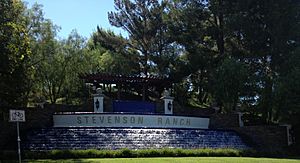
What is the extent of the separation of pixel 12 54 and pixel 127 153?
297 inches

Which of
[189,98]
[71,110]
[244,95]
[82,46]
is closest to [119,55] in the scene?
[82,46]

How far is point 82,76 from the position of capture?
36.6m

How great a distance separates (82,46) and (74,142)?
21614 mm

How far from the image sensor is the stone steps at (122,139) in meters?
24.5

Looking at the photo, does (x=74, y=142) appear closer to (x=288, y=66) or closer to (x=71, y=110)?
(x=71, y=110)

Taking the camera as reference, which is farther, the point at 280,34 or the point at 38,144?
the point at 280,34

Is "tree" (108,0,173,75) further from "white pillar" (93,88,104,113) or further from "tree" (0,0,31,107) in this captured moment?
"tree" (0,0,31,107)

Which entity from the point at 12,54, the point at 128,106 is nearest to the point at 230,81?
the point at 128,106

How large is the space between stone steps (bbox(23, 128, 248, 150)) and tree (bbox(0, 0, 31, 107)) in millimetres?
2868

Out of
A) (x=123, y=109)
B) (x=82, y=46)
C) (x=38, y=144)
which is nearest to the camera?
(x=38, y=144)

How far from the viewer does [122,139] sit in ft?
83.6

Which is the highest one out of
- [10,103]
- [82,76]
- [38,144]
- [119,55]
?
[119,55]

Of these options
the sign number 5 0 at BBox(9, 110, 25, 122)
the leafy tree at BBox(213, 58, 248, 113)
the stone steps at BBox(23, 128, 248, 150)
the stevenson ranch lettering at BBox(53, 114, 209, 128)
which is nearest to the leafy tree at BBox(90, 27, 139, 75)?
the leafy tree at BBox(213, 58, 248, 113)

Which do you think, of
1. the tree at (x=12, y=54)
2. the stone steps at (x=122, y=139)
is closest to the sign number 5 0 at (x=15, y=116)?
the tree at (x=12, y=54)
